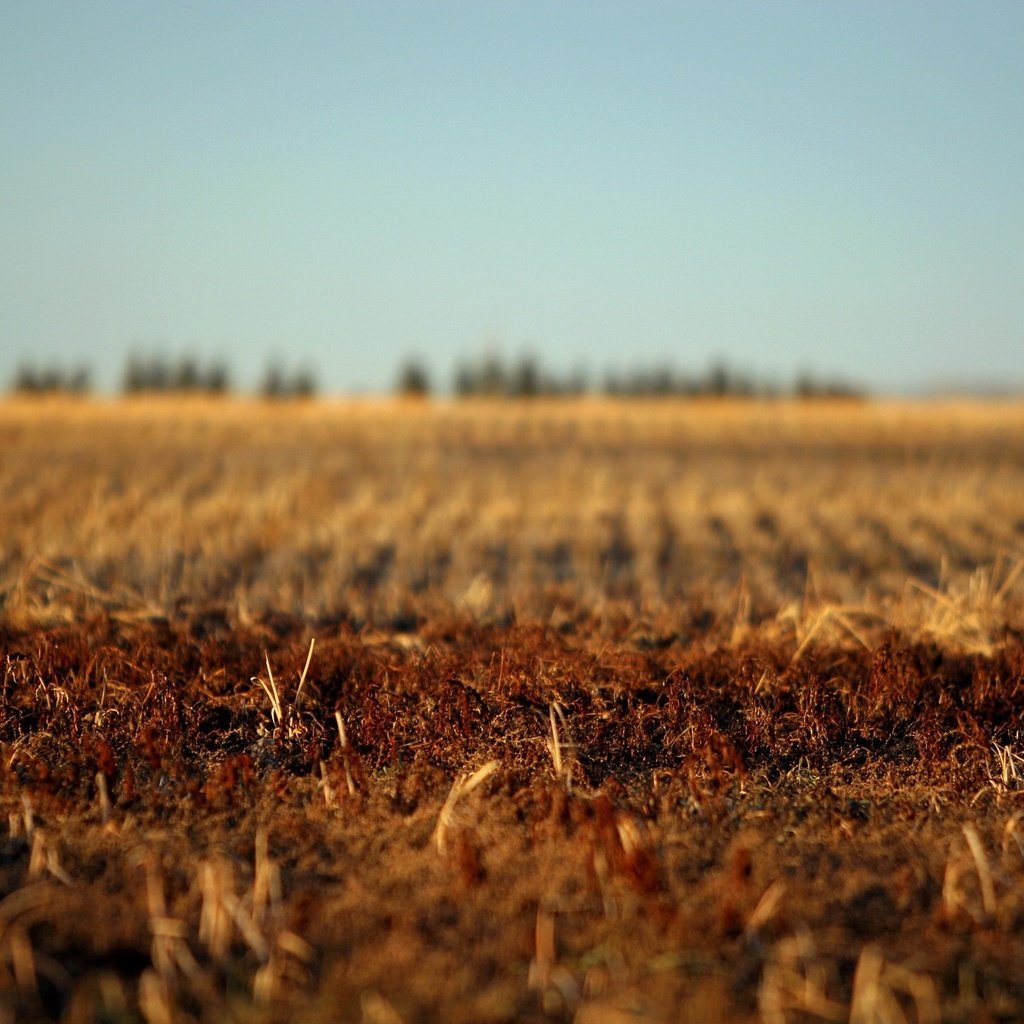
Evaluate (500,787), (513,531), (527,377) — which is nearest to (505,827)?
(500,787)

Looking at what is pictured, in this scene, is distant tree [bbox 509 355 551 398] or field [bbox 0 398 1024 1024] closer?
field [bbox 0 398 1024 1024]

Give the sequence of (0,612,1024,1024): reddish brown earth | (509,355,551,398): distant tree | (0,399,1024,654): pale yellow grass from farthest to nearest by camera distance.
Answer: (509,355,551,398): distant tree → (0,399,1024,654): pale yellow grass → (0,612,1024,1024): reddish brown earth

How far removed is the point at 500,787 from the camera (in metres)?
3.71

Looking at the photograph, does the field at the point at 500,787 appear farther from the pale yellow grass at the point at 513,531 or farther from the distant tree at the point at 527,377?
the distant tree at the point at 527,377

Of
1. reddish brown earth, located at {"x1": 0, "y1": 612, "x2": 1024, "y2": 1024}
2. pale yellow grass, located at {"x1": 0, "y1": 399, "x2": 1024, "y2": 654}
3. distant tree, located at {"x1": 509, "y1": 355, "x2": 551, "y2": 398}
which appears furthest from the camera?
distant tree, located at {"x1": 509, "y1": 355, "x2": 551, "y2": 398}

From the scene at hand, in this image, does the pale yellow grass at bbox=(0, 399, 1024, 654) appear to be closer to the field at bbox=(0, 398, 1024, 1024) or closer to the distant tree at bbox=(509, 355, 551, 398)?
the field at bbox=(0, 398, 1024, 1024)

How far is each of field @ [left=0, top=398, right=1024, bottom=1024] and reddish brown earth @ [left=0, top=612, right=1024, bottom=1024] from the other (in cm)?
1

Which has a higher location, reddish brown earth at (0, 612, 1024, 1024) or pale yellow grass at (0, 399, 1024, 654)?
pale yellow grass at (0, 399, 1024, 654)

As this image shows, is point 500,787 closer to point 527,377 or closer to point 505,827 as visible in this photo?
point 505,827

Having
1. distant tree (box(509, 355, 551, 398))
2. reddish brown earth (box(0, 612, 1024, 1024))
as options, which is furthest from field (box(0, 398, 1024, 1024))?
distant tree (box(509, 355, 551, 398))

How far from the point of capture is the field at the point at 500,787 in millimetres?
2613

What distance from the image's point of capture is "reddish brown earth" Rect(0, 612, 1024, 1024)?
258 cm

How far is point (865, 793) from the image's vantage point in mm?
3770

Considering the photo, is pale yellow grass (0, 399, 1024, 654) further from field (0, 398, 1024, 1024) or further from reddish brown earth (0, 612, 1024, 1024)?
reddish brown earth (0, 612, 1024, 1024)
